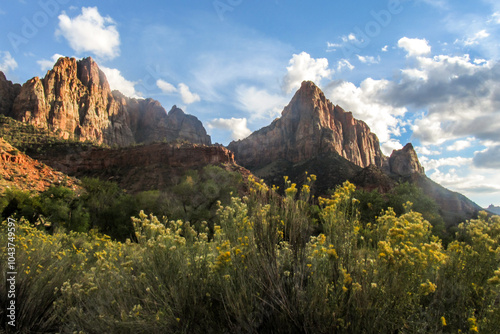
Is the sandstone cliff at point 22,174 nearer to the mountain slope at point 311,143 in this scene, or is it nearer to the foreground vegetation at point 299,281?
the foreground vegetation at point 299,281

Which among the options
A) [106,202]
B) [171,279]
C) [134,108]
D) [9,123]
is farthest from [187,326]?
[134,108]

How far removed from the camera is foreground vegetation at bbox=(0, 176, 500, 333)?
7.89 ft

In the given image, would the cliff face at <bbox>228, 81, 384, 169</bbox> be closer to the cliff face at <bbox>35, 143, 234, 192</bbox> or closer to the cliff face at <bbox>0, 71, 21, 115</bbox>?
the cliff face at <bbox>35, 143, 234, 192</bbox>

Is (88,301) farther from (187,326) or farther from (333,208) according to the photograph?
(333,208)

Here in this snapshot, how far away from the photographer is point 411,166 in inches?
4107

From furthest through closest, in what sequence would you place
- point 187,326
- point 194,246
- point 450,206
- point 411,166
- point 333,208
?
point 411,166, point 450,206, point 194,246, point 333,208, point 187,326

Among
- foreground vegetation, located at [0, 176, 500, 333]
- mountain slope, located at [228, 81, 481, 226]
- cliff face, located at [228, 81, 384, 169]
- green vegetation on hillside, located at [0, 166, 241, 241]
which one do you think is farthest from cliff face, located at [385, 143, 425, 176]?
foreground vegetation, located at [0, 176, 500, 333]

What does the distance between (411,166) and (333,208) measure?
120 meters

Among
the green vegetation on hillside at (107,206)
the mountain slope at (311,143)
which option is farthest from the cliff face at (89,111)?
the green vegetation on hillside at (107,206)

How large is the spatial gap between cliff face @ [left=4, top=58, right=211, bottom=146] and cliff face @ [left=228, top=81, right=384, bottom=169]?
99.6 ft

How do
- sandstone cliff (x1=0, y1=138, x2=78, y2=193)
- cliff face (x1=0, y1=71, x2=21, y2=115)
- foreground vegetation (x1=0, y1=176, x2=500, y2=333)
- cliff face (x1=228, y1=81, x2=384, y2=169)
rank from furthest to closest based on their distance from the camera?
cliff face (x1=228, y1=81, x2=384, y2=169) → cliff face (x1=0, y1=71, x2=21, y2=115) → sandstone cliff (x1=0, y1=138, x2=78, y2=193) → foreground vegetation (x1=0, y1=176, x2=500, y2=333)

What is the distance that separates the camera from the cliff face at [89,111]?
68.6 meters

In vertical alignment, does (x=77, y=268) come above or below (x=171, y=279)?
below

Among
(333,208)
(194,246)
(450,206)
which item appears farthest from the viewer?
(450,206)
